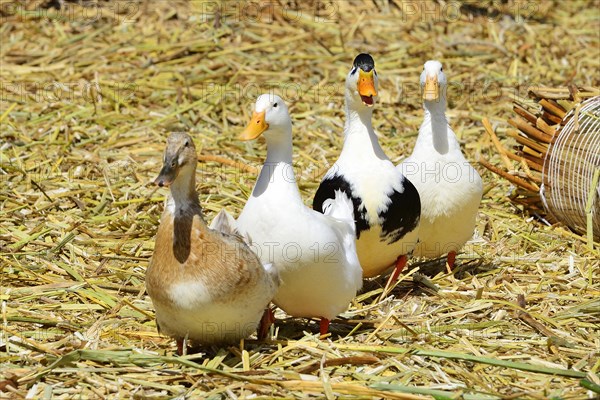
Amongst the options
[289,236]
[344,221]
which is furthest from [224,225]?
[344,221]

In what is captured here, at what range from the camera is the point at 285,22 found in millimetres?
9305

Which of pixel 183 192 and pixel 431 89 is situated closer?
pixel 183 192

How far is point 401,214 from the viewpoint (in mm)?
5082

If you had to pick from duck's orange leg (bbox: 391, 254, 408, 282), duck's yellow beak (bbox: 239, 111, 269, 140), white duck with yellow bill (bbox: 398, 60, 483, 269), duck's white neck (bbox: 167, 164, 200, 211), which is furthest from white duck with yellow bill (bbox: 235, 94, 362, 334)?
white duck with yellow bill (bbox: 398, 60, 483, 269)

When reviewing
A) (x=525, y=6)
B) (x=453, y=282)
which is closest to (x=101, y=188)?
(x=453, y=282)

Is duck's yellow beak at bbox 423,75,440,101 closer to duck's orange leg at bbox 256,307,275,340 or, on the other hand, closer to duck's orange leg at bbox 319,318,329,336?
duck's orange leg at bbox 319,318,329,336

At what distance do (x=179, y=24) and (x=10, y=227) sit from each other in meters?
3.88

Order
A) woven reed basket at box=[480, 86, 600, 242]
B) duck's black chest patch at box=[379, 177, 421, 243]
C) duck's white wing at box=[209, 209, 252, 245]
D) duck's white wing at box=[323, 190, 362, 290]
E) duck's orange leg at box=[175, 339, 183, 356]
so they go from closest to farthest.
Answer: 1. duck's orange leg at box=[175, 339, 183, 356]
2. duck's white wing at box=[209, 209, 252, 245]
3. duck's white wing at box=[323, 190, 362, 290]
4. duck's black chest patch at box=[379, 177, 421, 243]
5. woven reed basket at box=[480, 86, 600, 242]

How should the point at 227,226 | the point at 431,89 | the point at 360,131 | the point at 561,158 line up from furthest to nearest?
1. the point at 561,158
2. the point at 431,89
3. the point at 360,131
4. the point at 227,226

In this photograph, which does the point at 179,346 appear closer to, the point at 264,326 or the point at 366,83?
the point at 264,326

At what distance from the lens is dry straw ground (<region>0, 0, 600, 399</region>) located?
411 centimetres

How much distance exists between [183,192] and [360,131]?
150 centimetres

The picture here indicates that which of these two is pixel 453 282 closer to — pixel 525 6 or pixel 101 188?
pixel 101 188

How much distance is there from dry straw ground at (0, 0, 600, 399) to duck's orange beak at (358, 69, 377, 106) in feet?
3.58
